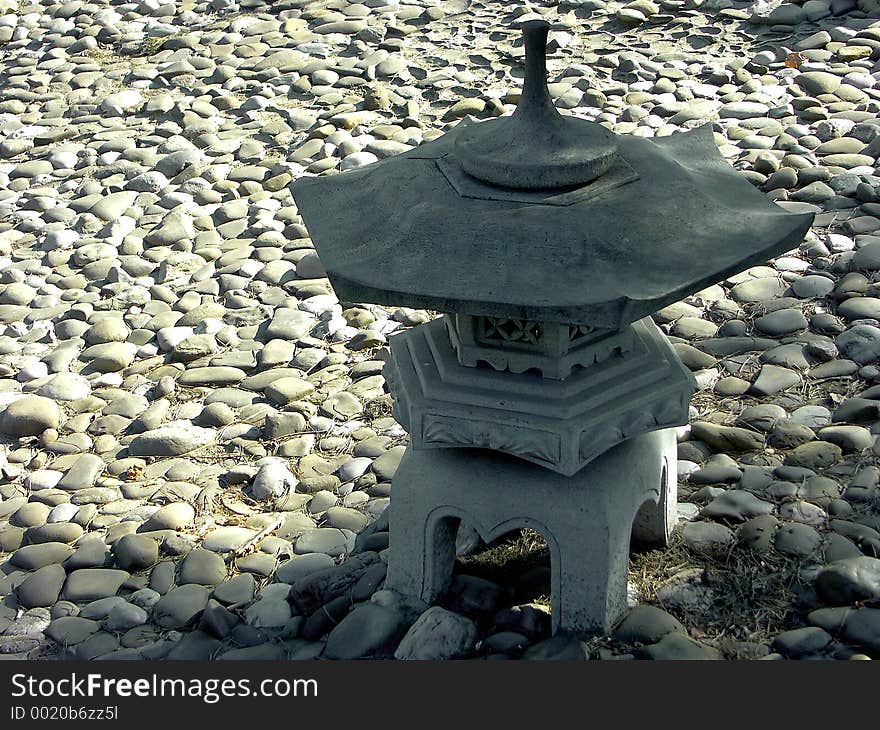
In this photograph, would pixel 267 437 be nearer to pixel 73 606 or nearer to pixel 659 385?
pixel 73 606

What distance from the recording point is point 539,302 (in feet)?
6.88

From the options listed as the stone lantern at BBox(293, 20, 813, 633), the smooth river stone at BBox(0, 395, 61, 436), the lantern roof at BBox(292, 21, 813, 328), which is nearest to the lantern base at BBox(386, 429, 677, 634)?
the stone lantern at BBox(293, 20, 813, 633)

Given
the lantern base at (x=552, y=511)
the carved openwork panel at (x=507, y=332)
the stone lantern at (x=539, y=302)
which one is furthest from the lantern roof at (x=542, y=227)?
the lantern base at (x=552, y=511)

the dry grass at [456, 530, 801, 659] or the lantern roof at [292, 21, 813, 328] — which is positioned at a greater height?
the lantern roof at [292, 21, 813, 328]

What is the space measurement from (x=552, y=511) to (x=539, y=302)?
57 cm

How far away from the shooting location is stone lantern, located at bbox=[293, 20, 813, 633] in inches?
86.7

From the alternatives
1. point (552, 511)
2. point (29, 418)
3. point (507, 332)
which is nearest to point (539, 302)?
point (507, 332)

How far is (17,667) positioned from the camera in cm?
251

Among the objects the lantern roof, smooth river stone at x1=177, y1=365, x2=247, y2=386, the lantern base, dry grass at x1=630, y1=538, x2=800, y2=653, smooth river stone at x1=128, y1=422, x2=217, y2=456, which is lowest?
smooth river stone at x1=128, y1=422, x2=217, y2=456

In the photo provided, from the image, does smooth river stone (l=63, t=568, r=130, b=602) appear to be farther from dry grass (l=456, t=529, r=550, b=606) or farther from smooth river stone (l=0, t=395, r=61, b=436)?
dry grass (l=456, t=529, r=550, b=606)

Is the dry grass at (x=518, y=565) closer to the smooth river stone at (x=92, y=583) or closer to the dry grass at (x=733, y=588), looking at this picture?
the dry grass at (x=733, y=588)

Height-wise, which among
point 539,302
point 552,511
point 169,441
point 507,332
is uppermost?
point 539,302

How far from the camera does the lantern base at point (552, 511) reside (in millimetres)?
2445

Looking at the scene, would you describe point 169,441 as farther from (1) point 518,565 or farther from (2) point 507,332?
(2) point 507,332
